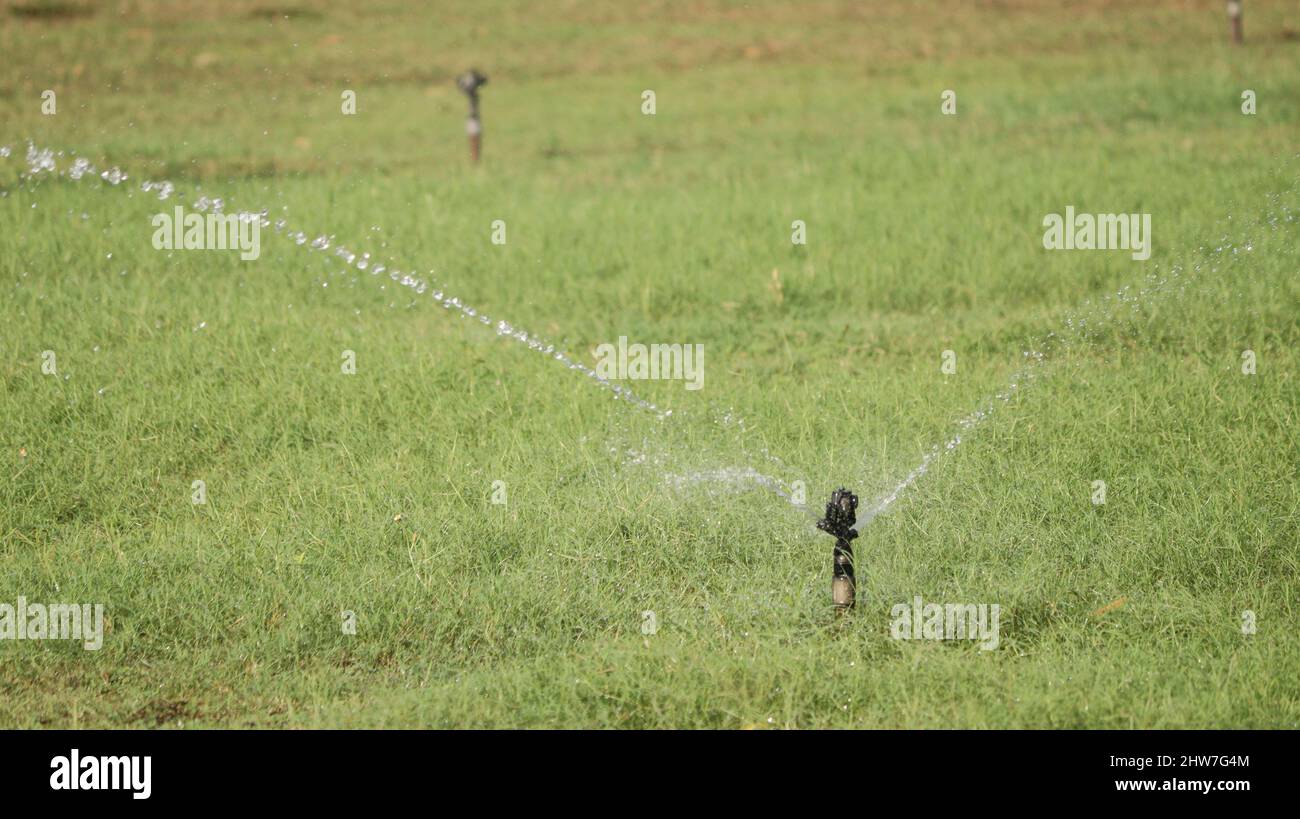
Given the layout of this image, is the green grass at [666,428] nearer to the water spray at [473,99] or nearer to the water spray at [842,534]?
the water spray at [842,534]

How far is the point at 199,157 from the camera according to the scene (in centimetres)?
1212

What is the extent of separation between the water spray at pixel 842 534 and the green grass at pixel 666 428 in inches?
5.2

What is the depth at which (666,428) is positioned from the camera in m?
6.82

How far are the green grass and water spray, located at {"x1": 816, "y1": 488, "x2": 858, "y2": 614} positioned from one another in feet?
0.43

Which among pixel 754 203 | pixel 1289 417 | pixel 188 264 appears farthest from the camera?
pixel 754 203

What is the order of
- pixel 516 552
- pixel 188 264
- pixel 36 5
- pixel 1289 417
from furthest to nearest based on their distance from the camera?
pixel 36 5
pixel 188 264
pixel 1289 417
pixel 516 552

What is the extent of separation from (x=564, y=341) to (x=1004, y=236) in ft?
10.6

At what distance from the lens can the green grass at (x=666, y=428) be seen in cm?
505

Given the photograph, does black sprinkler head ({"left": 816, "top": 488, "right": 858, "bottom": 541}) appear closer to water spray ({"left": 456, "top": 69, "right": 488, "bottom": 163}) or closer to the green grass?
the green grass

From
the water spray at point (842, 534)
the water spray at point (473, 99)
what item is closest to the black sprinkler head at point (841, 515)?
the water spray at point (842, 534)
